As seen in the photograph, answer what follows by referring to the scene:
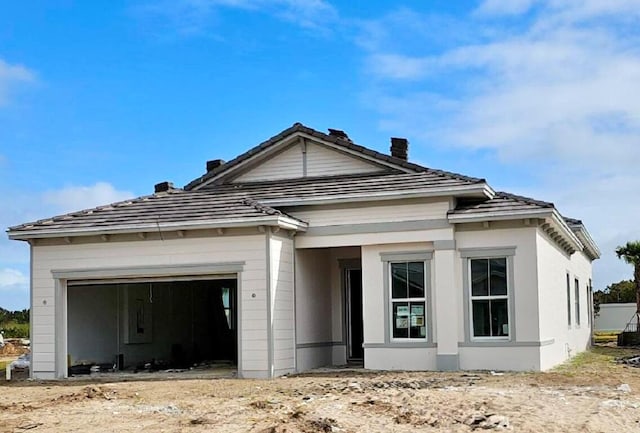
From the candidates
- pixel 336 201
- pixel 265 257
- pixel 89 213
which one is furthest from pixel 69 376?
pixel 336 201

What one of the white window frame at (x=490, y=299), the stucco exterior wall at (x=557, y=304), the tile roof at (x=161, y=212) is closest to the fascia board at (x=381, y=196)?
the tile roof at (x=161, y=212)

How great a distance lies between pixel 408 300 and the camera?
1950 centimetres

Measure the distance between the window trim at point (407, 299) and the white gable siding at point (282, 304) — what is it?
2.05 metres

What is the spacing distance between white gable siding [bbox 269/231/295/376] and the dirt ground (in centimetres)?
78

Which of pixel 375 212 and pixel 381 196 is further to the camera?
pixel 375 212

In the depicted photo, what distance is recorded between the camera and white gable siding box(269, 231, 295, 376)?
18844 millimetres

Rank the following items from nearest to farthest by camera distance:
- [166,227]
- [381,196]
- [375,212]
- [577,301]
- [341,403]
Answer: [341,403], [166,227], [381,196], [375,212], [577,301]

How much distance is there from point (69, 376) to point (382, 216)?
7981 millimetres

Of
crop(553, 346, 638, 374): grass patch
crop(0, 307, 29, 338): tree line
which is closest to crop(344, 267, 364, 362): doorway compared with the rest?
crop(553, 346, 638, 374): grass patch

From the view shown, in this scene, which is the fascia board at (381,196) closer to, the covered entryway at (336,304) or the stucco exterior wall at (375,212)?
the stucco exterior wall at (375,212)

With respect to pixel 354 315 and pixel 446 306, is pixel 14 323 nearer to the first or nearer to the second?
pixel 354 315

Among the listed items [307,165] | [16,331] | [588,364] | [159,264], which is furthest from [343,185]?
[16,331]

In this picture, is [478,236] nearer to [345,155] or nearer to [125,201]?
[345,155]

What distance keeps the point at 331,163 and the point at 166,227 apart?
484 centimetres
